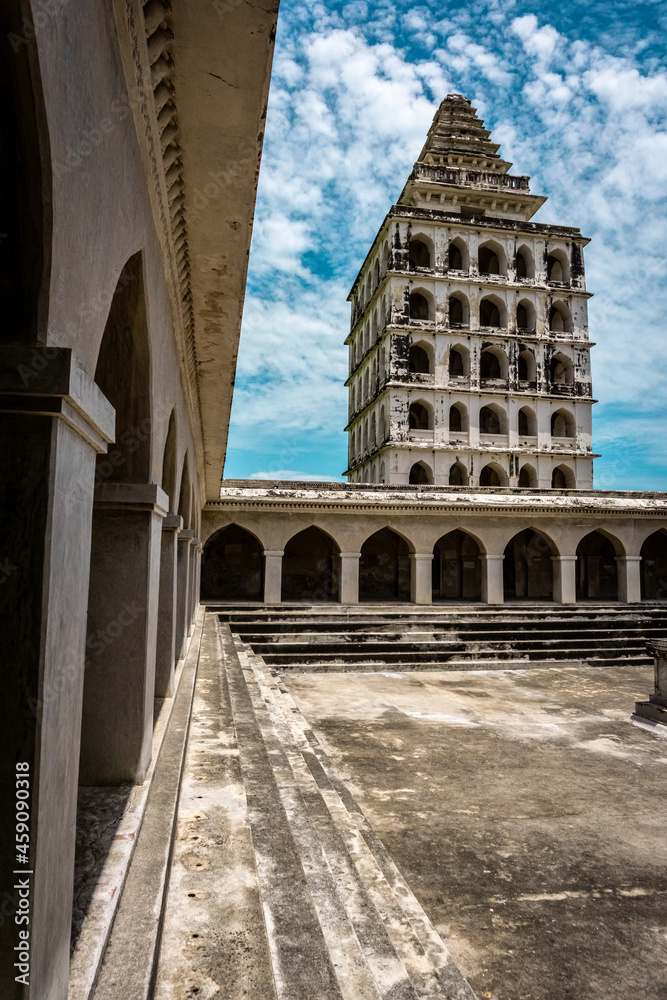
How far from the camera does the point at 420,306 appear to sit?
27.6 m

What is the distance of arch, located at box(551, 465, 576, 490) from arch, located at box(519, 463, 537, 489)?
0.81 m

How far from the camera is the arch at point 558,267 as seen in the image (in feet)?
91.8

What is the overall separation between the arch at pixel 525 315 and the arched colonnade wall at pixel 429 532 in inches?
487

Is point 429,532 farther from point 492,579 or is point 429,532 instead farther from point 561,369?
point 561,369

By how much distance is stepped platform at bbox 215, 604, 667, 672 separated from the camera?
1305 cm

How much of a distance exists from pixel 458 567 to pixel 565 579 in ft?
12.8

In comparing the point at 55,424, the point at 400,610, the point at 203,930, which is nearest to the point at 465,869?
the point at 203,930

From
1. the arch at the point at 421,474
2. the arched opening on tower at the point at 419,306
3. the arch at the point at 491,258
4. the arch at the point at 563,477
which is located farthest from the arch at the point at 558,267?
the arch at the point at 421,474

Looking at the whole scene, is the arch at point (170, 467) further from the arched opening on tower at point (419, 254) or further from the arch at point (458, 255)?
the arch at point (458, 255)

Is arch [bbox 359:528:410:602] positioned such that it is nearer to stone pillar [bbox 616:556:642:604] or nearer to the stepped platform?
the stepped platform

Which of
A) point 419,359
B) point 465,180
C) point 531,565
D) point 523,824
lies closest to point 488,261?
point 465,180

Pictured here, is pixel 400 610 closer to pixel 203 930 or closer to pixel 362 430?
pixel 203 930

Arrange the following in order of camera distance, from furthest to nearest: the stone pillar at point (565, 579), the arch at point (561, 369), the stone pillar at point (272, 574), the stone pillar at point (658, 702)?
1. the arch at point (561, 369)
2. the stone pillar at point (565, 579)
3. the stone pillar at point (272, 574)
4. the stone pillar at point (658, 702)

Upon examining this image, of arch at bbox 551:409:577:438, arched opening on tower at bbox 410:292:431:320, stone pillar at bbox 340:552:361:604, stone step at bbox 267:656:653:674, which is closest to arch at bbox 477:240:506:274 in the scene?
arched opening on tower at bbox 410:292:431:320
